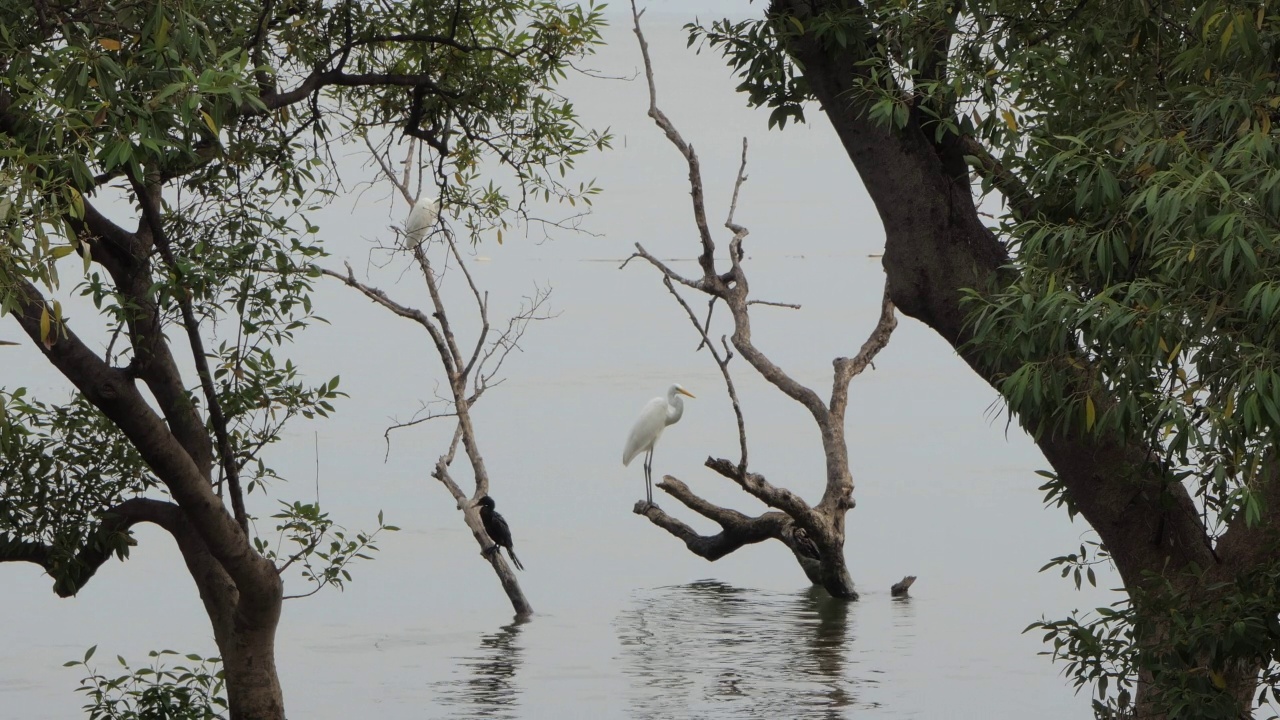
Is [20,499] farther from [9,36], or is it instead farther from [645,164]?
[645,164]

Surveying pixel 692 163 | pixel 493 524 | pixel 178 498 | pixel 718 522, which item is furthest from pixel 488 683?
pixel 178 498

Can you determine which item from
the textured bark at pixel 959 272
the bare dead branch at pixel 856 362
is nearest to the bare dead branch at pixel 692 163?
the bare dead branch at pixel 856 362

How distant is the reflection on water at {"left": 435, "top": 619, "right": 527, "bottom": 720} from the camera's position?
27.1ft

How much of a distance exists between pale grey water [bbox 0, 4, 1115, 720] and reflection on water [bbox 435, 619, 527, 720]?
1.1 inches

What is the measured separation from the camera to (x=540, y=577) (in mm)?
12672

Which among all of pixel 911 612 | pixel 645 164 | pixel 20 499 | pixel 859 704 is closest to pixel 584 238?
pixel 645 164

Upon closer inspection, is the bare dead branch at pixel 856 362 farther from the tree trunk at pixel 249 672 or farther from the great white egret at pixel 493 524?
the tree trunk at pixel 249 672

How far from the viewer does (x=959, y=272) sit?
485 cm

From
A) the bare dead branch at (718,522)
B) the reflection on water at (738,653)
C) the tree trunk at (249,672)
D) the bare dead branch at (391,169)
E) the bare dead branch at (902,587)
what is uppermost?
the bare dead branch at (391,169)

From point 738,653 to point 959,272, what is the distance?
4.97 meters

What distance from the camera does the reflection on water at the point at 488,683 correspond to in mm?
8273

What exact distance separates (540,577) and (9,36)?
376 inches

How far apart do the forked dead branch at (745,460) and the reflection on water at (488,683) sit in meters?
1.31

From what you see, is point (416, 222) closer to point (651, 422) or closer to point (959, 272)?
point (651, 422)
